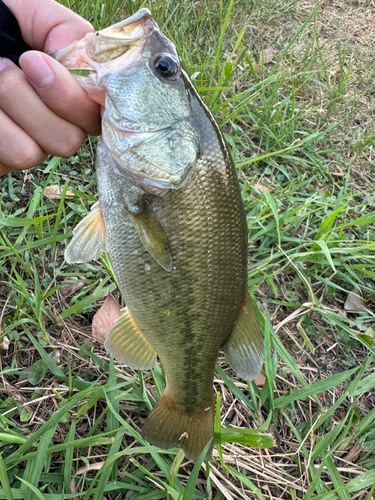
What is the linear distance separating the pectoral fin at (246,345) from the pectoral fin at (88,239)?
2.23 ft

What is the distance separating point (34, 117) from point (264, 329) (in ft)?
5.09

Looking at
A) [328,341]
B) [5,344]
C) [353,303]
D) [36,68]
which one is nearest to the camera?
[36,68]

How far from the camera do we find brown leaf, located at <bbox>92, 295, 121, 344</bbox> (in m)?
2.09

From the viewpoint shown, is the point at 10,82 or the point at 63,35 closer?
the point at 10,82

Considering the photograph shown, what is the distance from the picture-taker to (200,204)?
4.66 feet

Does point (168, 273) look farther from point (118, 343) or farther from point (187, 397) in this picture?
point (187, 397)

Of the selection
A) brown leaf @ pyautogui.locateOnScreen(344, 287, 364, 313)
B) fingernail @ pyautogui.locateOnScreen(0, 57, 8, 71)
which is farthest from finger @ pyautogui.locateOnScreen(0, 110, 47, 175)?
A: brown leaf @ pyautogui.locateOnScreen(344, 287, 364, 313)

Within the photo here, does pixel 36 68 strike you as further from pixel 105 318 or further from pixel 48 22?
pixel 105 318

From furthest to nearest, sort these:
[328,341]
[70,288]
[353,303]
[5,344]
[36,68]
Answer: [353,303]
[328,341]
[70,288]
[5,344]
[36,68]

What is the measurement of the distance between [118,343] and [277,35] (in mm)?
3944

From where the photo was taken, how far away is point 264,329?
6.99 ft

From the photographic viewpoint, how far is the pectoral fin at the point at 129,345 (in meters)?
1.65

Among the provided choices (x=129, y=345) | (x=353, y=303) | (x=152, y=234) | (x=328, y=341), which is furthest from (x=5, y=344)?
(x=353, y=303)

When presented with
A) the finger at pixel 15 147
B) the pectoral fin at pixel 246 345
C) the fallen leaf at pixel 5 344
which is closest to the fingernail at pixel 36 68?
the finger at pixel 15 147
